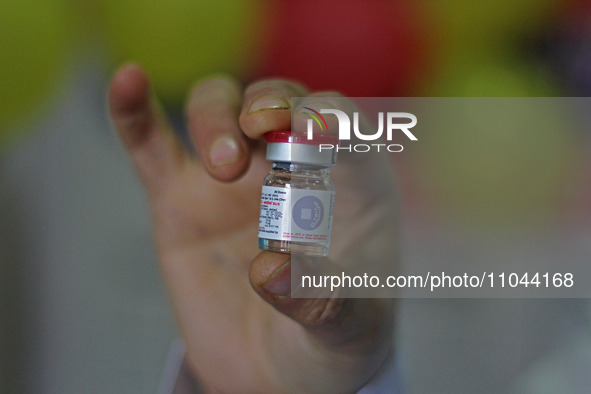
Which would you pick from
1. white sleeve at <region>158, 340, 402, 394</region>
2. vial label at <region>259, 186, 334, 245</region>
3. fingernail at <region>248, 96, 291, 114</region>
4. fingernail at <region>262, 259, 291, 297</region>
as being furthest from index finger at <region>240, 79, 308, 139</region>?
white sleeve at <region>158, 340, 402, 394</region>

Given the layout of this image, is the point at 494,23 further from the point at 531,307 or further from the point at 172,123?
the point at 172,123

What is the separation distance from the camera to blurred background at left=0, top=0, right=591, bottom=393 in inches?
45.7

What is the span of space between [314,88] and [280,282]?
0.42 metres

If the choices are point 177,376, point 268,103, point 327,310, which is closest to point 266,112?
point 268,103

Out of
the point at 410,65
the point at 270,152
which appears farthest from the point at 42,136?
the point at 410,65

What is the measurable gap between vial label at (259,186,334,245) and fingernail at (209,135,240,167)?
153mm

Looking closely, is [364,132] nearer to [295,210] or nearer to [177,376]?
[295,210]

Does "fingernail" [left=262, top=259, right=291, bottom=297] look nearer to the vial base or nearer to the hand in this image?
the vial base

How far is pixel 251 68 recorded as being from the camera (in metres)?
1.20

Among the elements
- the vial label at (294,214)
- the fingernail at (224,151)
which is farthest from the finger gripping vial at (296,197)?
the fingernail at (224,151)

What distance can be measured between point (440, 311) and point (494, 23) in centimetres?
56

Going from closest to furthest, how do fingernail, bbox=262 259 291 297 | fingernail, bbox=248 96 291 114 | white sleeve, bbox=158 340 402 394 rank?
fingernail, bbox=262 259 291 297 → fingernail, bbox=248 96 291 114 → white sleeve, bbox=158 340 402 394

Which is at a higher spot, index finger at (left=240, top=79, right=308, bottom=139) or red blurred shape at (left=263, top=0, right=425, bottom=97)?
red blurred shape at (left=263, top=0, right=425, bottom=97)

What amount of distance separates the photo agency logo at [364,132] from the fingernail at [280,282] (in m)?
0.25
